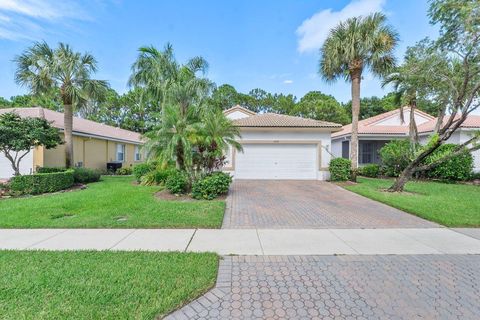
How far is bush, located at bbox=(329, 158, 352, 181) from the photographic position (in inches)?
567

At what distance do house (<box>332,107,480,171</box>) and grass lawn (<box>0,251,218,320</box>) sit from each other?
61.2 feet

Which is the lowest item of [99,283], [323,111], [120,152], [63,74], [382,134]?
[99,283]

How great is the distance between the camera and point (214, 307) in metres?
3.02

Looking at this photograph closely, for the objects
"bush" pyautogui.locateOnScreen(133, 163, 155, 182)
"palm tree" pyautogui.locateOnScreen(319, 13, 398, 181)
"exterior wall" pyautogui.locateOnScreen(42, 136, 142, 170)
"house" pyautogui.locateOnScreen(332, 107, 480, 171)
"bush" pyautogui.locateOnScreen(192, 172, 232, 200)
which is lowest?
"bush" pyautogui.locateOnScreen(192, 172, 232, 200)

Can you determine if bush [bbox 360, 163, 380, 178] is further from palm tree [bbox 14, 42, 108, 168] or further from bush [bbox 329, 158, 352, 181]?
palm tree [bbox 14, 42, 108, 168]

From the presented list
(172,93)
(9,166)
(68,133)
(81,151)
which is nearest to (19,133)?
(68,133)

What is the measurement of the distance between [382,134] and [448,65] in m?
8.27

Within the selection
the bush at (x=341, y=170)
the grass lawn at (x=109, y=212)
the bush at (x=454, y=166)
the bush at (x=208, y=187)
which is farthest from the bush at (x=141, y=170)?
the bush at (x=454, y=166)

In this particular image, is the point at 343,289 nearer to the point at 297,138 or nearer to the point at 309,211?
the point at 309,211

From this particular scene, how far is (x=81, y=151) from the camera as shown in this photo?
17.4 m

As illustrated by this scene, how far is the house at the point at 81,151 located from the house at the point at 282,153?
6.12m

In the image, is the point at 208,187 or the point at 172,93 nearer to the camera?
the point at 208,187

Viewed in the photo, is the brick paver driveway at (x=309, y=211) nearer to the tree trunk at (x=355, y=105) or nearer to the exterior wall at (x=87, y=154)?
the tree trunk at (x=355, y=105)

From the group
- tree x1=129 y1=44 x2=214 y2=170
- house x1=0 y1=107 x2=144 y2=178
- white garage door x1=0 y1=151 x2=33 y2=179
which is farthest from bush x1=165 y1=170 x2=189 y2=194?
white garage door x1=0 y1=151 x2=33 y2=179
